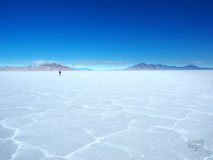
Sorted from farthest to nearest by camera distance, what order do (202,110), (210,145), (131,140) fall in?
(202,110)
(131,140)
(210,145)

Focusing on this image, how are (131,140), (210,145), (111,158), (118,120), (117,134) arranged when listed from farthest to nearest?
1. (118,120)
2. (117,134)
3. (131,140)
4. (210,145)
5. (111,158)

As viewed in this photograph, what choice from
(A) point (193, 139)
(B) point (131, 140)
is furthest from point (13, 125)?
(A) point (193, 139)

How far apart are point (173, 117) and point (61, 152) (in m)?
2.48

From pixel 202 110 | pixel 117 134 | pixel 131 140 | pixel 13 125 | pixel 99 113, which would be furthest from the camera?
pixel 202 110

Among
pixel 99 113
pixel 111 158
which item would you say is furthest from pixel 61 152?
pixel 99 113

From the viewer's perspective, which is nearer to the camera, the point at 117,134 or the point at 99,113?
the point at 117,134

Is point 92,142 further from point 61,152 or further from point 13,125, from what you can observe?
point 13,125

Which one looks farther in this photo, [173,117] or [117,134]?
[173,117]

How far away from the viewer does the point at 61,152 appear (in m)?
2.21

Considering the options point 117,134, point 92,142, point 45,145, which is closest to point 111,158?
point 92,142

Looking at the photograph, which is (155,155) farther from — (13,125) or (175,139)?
(13,125)

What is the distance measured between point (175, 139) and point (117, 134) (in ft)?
2.85

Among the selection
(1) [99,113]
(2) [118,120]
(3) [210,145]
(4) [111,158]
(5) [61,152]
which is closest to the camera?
(4) [111,158]

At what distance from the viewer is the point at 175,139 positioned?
2584 millimetres
